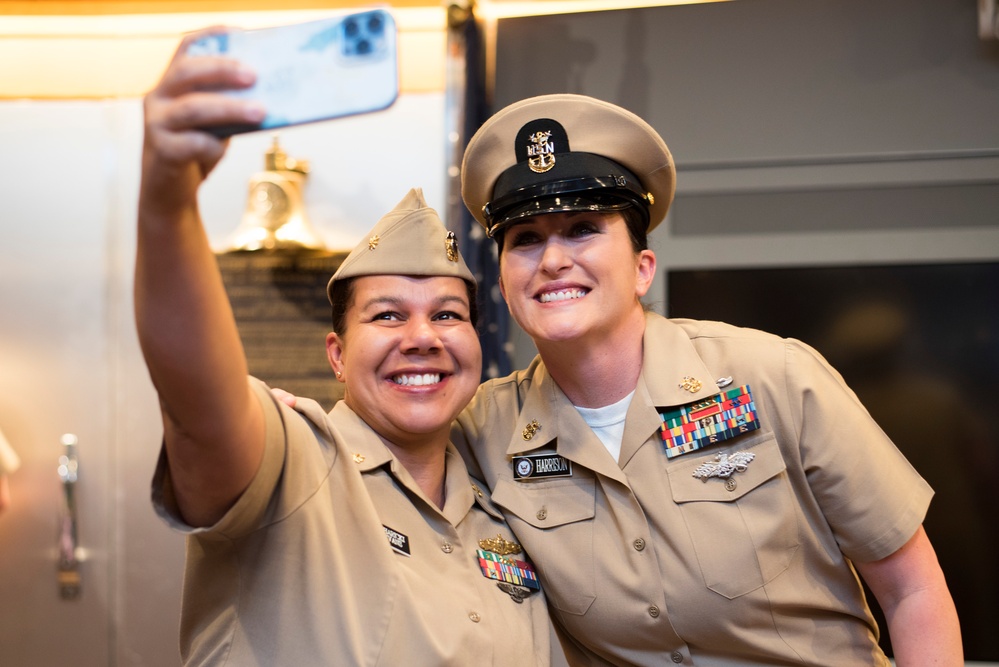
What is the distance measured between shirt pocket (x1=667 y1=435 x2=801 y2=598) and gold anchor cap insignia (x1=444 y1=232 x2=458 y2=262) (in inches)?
22.3

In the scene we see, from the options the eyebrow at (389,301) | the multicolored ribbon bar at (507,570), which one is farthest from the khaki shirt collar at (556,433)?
the eyebrow at (389,301)

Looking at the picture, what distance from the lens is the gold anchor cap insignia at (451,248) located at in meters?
1.57

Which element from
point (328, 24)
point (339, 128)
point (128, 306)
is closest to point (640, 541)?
point (328, 24)

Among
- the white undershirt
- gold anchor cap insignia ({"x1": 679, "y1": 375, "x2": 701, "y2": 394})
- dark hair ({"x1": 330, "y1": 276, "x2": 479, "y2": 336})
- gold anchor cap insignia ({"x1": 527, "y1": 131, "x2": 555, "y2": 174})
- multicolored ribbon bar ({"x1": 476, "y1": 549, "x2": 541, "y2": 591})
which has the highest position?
gold anchor cap insignia ({"x1": 527, "y1": 131, "x2": 555, "y2": 174})

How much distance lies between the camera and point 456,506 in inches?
59.6

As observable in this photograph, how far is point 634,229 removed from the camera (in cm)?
164

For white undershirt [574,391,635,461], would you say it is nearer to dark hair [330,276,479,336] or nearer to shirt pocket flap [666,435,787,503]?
shirt pocket flap [666,435,787,503]

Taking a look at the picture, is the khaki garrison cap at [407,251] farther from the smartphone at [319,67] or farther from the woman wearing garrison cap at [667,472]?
the smartphone at [319,67]

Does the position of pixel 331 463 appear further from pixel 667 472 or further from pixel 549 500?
pixel 667 472

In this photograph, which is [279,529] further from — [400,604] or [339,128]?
[339,128]

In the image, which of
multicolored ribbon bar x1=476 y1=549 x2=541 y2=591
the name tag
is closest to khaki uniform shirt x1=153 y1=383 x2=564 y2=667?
multicolored ribbon bar x1=476 y1=549 x2=541 y2=591

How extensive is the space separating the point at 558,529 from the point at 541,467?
13cm

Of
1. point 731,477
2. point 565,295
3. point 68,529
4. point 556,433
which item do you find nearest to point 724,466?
point 731,477

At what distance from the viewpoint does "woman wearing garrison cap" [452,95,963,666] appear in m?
1.52
